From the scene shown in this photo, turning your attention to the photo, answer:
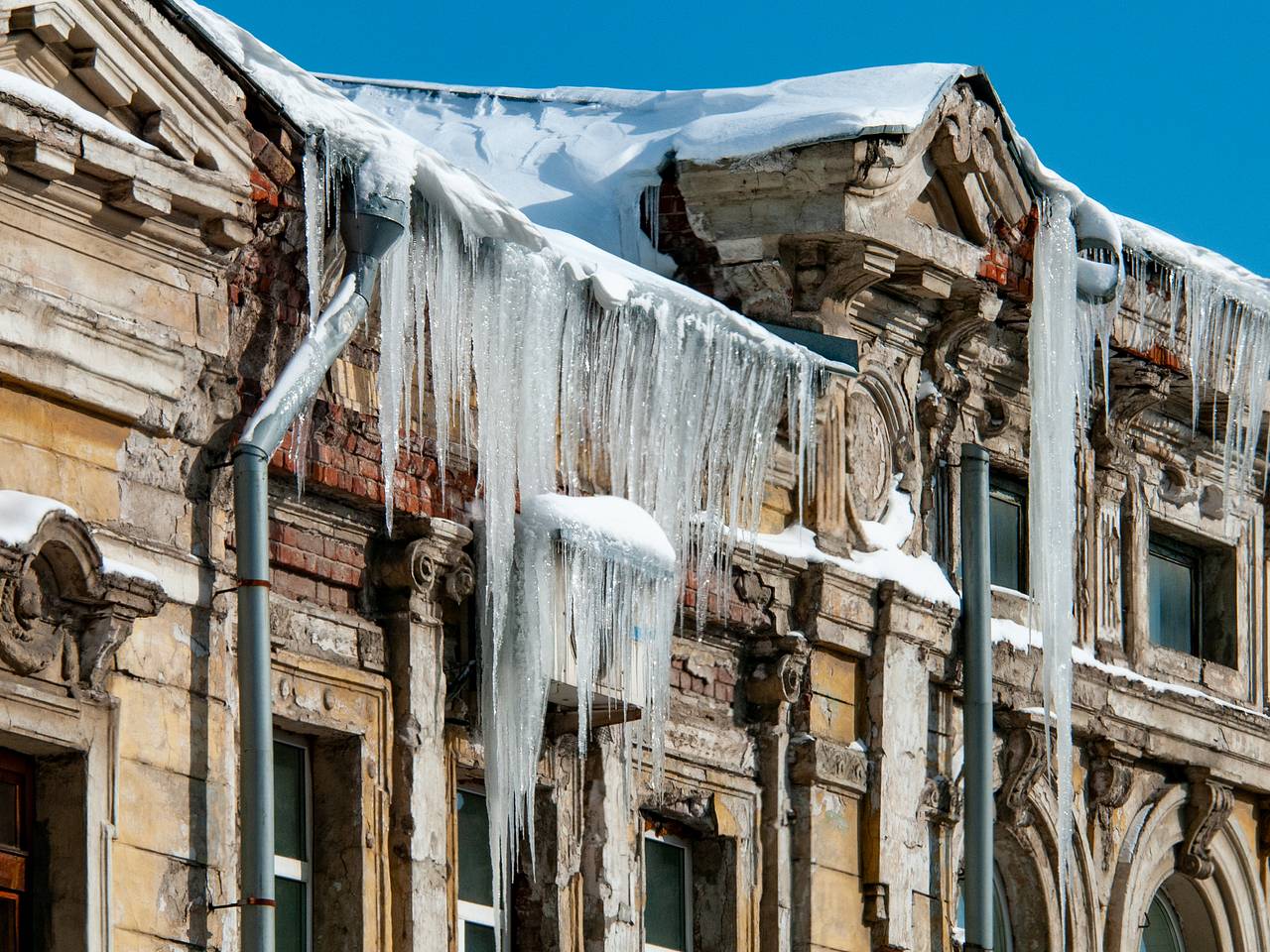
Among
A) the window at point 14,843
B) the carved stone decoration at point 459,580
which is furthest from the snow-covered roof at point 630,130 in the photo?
the window at point 14,843

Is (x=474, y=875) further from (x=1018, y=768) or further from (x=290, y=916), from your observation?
(x=1018, y=768)

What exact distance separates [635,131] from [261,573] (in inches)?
232

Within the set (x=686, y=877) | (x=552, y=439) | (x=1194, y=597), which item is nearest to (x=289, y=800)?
(x=552, y=439)

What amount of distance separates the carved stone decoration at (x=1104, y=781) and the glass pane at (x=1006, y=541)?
40.3 inches

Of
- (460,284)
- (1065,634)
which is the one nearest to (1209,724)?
(1065,634)

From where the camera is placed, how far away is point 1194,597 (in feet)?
66.9

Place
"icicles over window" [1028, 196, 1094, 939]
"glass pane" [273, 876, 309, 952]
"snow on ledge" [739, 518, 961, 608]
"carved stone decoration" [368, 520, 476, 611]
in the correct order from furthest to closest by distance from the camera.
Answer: "icicles over window" [1028, 196, 1094, 939] < "snow on ledge" [739, 518, 961, 608] < "carved stone decoration" [368, 520, 476, 611] < "glass pane" [273, 876, 309, 952]

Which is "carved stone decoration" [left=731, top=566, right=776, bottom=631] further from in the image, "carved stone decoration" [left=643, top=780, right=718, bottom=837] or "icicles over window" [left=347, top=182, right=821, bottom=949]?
"carved stone decoration" [left=643, top=780, right=718, bottom=837]

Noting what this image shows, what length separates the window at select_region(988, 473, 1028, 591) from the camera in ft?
60.3

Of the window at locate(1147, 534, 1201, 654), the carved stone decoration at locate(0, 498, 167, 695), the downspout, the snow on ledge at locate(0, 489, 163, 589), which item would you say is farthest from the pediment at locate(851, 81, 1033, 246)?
the snow on ledge at locate(0, 489, 163, 589)

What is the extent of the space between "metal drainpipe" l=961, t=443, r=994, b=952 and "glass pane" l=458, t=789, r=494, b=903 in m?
3.16

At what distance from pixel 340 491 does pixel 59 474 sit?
68.7 inches

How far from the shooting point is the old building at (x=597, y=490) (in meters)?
12.0

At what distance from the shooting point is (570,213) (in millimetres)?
17031
